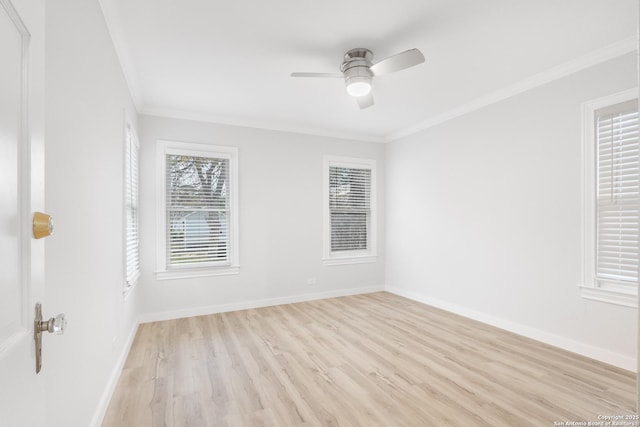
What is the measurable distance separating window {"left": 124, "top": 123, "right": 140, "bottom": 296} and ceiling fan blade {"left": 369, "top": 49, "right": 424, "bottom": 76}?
91.2 inches

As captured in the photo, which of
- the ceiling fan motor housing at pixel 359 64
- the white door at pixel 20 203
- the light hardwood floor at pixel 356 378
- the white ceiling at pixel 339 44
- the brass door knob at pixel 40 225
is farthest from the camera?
the ceiling fan motor housing at pixel 359 64

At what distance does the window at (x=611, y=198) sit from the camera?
2.64 m

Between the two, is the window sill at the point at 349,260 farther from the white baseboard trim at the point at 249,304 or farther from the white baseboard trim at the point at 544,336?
the white baseboard trim at the point at 544,336

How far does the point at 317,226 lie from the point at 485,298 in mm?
2495

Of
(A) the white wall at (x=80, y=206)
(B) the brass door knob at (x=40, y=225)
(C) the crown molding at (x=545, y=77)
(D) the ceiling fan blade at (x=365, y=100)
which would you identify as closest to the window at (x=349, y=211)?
(C) the crown molding at (x=545, y=77)

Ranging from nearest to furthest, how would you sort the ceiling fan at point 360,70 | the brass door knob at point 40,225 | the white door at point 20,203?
the white door at point 20,203
the brass door knob at point 40,225
the ceiling fan at point 360,70

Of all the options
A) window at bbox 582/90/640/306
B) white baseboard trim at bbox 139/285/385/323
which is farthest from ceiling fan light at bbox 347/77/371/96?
white baseboard trim at bbox 139/285/385/323

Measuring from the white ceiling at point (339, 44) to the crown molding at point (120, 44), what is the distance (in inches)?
0.6

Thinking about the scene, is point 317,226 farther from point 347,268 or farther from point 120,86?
point 120,86

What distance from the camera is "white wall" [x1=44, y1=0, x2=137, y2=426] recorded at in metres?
1.29

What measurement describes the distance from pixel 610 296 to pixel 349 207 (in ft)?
11.1

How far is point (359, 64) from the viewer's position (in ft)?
8.91

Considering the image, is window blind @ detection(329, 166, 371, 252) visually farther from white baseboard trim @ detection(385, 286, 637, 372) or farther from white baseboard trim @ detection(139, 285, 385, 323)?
white baseboard trim @ detection(385, 286, 637, 372)

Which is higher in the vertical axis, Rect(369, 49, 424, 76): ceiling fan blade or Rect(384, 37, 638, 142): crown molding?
Rect(384, 37, 638, 142): crown molding
